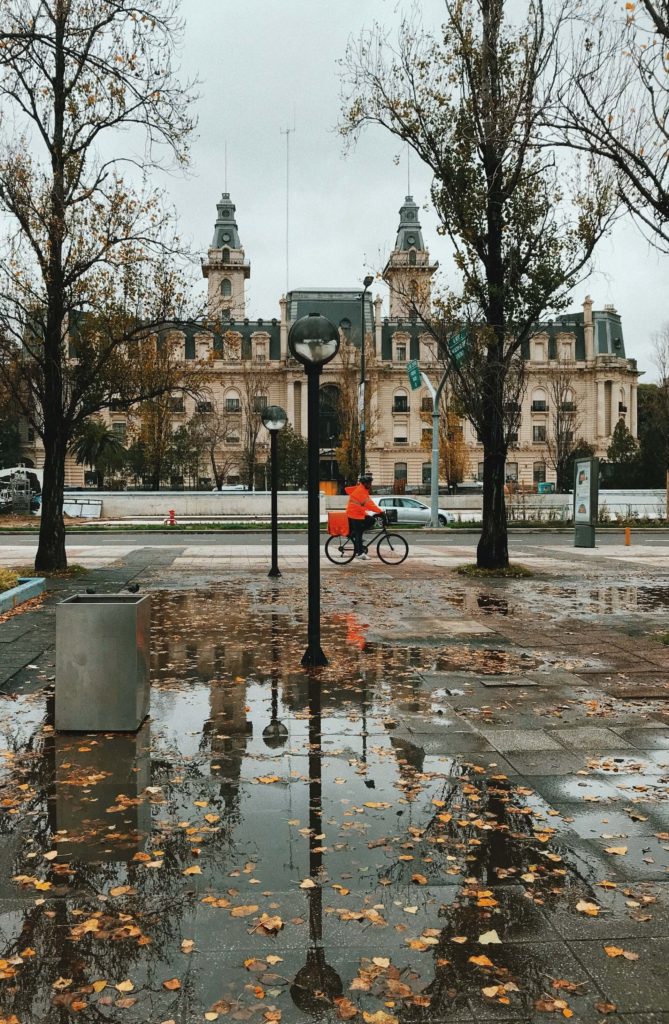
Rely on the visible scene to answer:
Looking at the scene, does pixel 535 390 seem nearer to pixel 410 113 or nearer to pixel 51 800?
pixel 410 113

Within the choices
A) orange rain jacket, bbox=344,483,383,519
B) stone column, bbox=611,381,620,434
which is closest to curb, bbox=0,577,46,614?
orange rain jacket, bbox=344,483,383,519

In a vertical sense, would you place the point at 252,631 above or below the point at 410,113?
below

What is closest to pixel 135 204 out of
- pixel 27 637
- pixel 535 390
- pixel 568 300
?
pixel 568 300

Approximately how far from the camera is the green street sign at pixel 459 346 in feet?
53.1

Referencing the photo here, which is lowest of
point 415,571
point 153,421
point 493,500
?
point 415,571

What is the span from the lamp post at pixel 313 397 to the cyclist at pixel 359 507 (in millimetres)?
8139

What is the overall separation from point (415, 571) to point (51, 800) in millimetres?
12845

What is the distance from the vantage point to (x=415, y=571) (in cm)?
1722

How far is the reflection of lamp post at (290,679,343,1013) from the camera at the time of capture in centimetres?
290

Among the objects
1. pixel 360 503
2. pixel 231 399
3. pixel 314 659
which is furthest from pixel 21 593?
pixel 231 399

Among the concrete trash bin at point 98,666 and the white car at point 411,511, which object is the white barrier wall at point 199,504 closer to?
the white car at point 411,511

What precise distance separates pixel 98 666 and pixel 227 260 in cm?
8860

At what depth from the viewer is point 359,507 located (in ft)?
55.6

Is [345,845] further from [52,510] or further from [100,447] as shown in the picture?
[100,447]
